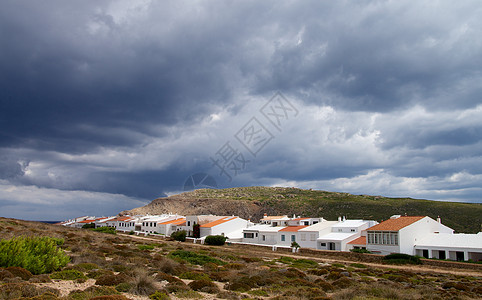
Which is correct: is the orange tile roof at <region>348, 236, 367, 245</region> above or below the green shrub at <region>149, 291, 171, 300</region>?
below

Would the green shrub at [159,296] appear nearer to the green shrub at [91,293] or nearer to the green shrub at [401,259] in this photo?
the green shrub at [91,293]

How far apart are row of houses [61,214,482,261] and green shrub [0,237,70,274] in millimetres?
34307

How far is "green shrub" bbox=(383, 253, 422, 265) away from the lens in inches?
1329

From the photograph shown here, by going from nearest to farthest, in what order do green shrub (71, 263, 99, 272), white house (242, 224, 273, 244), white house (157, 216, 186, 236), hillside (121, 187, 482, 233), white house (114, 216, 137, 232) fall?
green shrub (71, 263, 99, 272)
white house (242, 224, 273, 244)
white house (157, 216, 186, 236)
hillside (121, 187, 482, 233)
white house (114, 216, 137, 232)

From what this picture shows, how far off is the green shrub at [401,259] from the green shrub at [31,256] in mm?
31098

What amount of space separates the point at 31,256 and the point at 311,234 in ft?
125

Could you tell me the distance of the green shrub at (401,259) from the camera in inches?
1329

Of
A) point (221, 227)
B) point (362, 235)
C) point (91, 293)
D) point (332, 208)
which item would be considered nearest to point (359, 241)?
point (362, 235)

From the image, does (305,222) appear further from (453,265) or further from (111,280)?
(111,280)

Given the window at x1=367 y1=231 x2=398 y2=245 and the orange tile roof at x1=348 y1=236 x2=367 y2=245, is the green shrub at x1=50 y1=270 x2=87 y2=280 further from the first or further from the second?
the orange tile roof at x1=348 y1=236 x2=367 y2=245

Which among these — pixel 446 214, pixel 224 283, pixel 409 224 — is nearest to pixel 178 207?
pixel 446 214

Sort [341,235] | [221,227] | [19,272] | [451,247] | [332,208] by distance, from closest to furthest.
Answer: [19,272] < [451,247] < [341,235] < [221,227] < [332,208]

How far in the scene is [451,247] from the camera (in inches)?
1404

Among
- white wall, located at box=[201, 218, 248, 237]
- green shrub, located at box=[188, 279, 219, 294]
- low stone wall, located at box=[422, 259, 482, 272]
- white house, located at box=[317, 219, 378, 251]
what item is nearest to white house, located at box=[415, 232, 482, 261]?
low stone wall, located at box=[422, 259, 482, 272]
